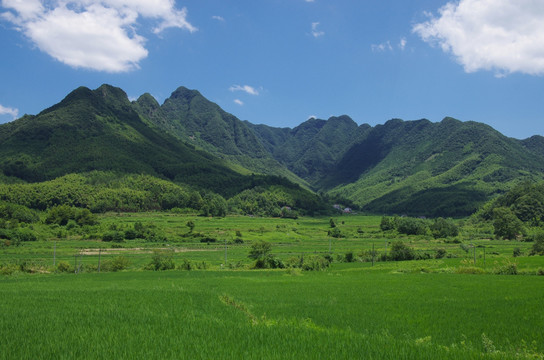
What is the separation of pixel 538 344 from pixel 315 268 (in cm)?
3015

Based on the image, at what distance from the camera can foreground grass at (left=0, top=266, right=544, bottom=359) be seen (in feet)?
20.9

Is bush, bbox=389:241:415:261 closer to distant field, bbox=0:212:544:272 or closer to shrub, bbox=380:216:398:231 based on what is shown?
distant field, bbox=0:212:544:272

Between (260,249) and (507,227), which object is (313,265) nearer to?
(260,249)

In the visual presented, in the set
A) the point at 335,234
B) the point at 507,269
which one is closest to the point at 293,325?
the point at 507,269

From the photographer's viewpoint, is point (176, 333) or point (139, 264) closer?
point (176, 333)

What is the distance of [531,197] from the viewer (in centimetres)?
10606

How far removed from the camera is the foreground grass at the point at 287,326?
6.38 metres

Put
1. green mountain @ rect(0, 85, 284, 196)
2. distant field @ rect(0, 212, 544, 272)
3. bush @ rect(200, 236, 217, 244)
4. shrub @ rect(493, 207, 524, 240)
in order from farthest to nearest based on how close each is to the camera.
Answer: green mountain @ rect(0, 85, 284, 196)
shrub @ rect(493, 207, 524, 240)
bush @ rect(200, 236, 217, 244)
distant field @ rect(0, 212, 544, 272)

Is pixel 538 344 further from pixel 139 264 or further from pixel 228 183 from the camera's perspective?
pixel 228 183

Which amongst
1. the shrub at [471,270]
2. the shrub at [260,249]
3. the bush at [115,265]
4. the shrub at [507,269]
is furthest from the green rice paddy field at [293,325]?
the shrub at [260,249]

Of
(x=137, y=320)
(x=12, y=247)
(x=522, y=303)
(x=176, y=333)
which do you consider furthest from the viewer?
(x=12, y=247)

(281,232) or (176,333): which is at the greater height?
(176,333)

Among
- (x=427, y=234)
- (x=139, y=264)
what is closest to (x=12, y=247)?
(x=139, y=264)

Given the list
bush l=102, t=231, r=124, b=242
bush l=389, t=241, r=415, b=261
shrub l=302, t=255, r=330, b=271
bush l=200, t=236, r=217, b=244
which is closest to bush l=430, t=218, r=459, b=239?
bush l=389, t=241, r=415, b=261
